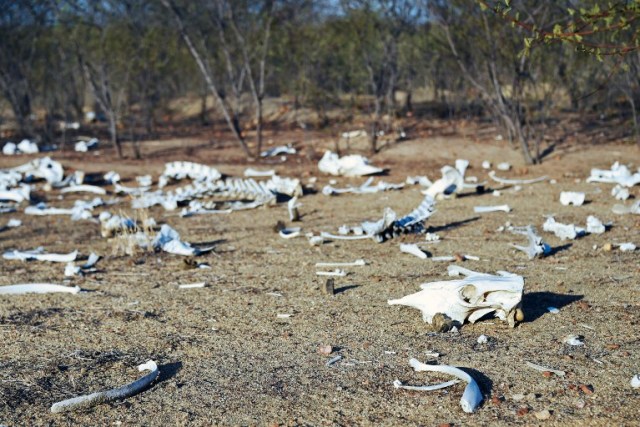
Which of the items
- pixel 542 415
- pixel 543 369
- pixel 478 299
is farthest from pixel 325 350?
pixel 542 415

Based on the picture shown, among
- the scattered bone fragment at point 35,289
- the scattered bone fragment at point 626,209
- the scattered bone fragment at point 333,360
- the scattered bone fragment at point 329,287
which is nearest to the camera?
the scattered bone fragment at point 333,360

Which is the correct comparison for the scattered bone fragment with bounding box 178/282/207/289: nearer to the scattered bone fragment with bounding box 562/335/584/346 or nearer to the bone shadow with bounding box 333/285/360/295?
the bone shadow with bounding box 333/285/360/295

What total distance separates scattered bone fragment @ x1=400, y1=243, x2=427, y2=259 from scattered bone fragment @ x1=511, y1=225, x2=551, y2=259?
827 millimetres

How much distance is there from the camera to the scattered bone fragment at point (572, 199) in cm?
907

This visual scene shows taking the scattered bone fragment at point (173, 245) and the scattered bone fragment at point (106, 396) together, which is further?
the scattered bone fragment at point (173, 245)

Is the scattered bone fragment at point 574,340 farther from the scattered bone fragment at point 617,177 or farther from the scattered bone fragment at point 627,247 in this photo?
the scattered bone fragment at point 617,177

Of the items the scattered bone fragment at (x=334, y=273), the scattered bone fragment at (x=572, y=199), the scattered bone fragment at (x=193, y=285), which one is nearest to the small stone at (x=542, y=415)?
the scattered bone fragment at (x=334, y=273)

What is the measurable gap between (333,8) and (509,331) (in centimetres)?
1243

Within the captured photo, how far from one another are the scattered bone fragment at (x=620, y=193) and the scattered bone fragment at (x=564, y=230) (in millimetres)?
1955

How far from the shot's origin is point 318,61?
1859 centimetres

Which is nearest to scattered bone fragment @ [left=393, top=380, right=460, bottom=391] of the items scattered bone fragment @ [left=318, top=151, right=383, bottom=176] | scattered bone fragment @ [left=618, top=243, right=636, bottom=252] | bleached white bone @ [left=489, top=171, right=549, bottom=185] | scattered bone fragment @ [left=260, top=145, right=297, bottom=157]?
scattered bone fragment @ [left=618, top=243, right=636, bottom=252]

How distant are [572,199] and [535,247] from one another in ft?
9.48

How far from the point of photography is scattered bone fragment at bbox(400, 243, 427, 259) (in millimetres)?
6607

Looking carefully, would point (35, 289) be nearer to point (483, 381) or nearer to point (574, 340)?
point (483, 381)
